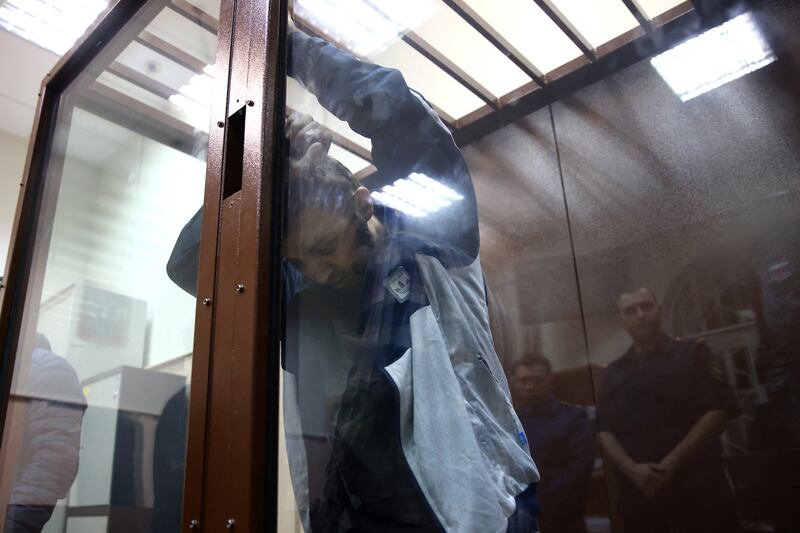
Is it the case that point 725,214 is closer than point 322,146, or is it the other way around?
point 322,146

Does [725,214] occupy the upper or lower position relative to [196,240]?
upper

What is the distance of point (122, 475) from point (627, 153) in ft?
5.73

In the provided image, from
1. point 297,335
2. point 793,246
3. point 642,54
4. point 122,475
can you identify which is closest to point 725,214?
point 793,246

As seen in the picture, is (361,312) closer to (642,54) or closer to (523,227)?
(523,227)

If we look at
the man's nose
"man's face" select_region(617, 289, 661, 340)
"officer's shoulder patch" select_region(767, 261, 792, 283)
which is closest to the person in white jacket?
the man's nose

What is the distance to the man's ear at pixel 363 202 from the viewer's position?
83cm

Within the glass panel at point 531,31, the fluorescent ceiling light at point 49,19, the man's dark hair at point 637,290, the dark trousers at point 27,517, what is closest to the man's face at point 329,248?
the dark trousers at point 27,517

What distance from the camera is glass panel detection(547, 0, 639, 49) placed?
197 cm

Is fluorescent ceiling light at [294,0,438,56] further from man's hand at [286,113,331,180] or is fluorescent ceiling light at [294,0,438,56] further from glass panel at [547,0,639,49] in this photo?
glass panel at [547,0,639,49]

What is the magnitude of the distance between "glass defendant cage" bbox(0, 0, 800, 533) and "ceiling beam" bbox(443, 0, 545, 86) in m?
0.01

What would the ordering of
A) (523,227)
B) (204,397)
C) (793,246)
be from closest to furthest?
(204,397) → (793,246) → (523,227)

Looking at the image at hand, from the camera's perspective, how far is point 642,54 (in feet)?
6.66

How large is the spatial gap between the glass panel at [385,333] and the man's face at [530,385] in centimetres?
116

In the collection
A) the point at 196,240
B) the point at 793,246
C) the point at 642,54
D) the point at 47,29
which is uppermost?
the point at 47,29
